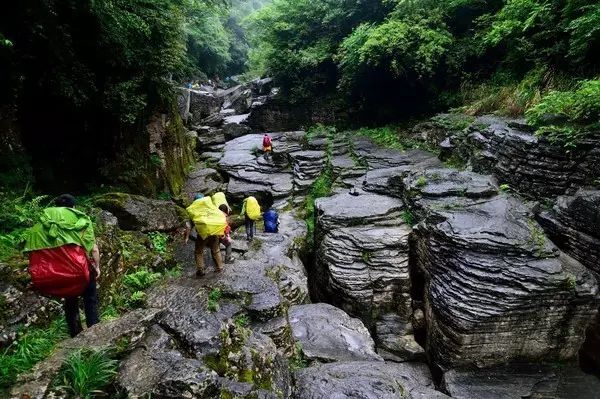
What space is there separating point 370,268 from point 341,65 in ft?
43.9

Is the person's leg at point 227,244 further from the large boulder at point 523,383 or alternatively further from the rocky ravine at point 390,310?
the large boulder at point 523,383

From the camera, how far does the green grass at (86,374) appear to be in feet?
10.7

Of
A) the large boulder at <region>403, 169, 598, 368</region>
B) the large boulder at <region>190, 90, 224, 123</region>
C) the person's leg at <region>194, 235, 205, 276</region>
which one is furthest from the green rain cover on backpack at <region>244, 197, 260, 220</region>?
the large boulder at <region>190, 90, 224, 123</region>

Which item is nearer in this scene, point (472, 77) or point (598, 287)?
point (598, 287)

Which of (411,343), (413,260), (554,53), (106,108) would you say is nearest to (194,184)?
(106,108)

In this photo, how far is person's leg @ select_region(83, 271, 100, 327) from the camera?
454cm

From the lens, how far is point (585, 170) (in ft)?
26.8

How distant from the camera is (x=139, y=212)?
9.69 meters

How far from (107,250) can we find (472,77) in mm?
16105

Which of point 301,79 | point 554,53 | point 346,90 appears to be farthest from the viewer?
point 301,79

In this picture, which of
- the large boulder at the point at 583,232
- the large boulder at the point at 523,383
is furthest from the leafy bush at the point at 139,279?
the large boulder at the point at 583,232

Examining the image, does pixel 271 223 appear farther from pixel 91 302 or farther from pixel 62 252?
pixel 62 252

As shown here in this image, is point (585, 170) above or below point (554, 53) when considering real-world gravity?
below

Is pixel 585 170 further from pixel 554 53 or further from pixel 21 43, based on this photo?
pixel 21 43
